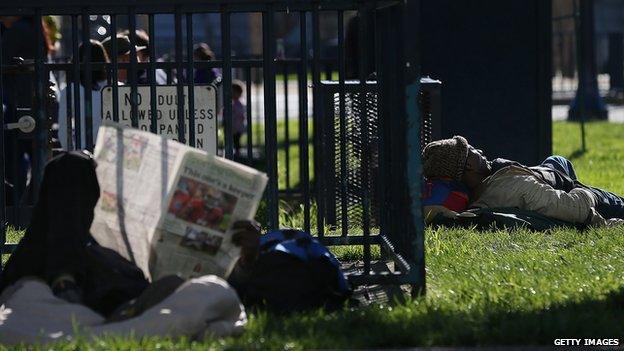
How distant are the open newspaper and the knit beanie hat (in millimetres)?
2864

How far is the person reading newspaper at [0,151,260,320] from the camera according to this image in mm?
5035

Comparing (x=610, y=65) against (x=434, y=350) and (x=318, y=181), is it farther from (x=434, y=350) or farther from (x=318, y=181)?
(x=434, y=350)

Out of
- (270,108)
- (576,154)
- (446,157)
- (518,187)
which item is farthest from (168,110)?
(576,154)

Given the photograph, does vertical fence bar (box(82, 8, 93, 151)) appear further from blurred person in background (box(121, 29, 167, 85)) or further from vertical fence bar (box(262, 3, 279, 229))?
blurred person in background (box(121, 29, 167, 85))

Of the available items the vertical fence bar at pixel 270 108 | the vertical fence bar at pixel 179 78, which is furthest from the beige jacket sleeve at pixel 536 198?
the vertical fence bar at pixel 179 78

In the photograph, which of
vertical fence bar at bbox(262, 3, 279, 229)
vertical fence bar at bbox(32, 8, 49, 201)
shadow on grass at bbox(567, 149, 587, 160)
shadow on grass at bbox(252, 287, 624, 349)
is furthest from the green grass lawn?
shadow on grass at bbox(567, 149, 587, 160)

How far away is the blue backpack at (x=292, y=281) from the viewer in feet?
17.3

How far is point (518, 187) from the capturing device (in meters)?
7.73

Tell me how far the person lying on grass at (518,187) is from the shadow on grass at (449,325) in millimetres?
2370

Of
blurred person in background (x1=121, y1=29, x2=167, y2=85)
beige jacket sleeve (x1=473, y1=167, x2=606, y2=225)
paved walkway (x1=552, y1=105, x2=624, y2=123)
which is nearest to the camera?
beige jacket sleeve (x1=473, y1=167, x2=606, y2=225)

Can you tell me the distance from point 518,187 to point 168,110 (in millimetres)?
2224

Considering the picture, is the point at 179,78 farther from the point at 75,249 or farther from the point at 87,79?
the point at 75,249

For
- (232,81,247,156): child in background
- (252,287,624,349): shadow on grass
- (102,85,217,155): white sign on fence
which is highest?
(102,85,217,155): white sign on fence

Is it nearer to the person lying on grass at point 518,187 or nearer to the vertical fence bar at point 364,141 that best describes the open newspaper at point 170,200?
the vertical fence bar at point 364,141
